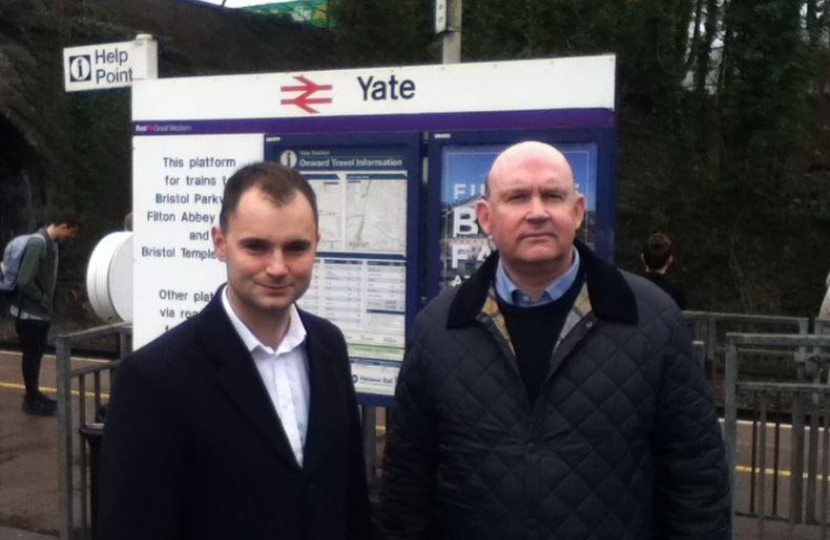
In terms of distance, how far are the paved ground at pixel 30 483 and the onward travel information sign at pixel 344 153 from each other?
7.62ft

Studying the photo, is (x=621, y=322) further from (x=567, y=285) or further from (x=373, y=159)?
(x=373, y=159)

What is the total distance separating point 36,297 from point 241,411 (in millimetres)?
8781

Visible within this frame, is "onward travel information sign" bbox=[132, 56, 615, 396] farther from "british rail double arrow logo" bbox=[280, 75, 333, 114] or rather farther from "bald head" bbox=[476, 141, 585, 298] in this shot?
"bald head" bbox=[476, 141, 585, 298]

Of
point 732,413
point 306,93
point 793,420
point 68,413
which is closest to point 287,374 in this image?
point 306,93

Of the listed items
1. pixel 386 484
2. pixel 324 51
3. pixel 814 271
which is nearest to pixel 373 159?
pixel 386 484

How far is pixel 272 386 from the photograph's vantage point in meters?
2.47

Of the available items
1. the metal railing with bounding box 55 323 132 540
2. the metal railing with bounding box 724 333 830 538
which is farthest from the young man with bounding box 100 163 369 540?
the metal railing with bounding box 55 323 132 540

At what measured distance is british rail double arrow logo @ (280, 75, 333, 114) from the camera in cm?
495

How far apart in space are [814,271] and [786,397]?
811 centimetres

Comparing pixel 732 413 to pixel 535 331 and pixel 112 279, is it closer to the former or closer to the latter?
pixel 535 331

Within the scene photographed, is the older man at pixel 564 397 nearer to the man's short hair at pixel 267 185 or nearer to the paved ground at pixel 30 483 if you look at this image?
the man's short hair at pixel 267 185

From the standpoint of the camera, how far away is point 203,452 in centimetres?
233

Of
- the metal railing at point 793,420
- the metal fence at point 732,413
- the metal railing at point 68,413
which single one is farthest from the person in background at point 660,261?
the metal railing at point 68,413

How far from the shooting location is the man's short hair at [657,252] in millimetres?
7669
